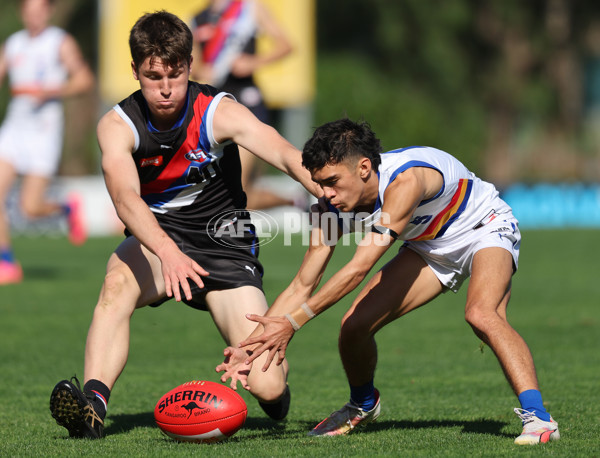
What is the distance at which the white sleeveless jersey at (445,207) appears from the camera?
5.43 metres

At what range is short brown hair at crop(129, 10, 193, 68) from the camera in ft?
17.4

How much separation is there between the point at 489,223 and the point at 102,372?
2275 mm

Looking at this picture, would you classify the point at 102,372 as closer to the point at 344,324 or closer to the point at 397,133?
A: the point at 344,324

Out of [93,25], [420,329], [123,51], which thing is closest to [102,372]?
[420,329]

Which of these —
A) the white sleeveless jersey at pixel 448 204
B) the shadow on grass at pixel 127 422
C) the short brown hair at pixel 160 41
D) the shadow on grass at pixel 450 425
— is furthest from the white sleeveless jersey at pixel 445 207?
the shadow on grass at pixel 127 422

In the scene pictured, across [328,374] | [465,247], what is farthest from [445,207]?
[328,374]

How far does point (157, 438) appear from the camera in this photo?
5430 millimetres

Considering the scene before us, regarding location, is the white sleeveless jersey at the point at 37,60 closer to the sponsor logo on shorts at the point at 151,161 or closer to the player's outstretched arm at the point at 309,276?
the sponsor logo on shorts at the point at 151,161

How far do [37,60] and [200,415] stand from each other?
745 cm

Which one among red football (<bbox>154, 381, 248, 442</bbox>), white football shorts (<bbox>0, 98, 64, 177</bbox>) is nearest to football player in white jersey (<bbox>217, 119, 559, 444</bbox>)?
red football (<bbox>154, 381, 248, 442</bbox>)

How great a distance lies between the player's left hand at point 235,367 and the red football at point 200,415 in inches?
11.1

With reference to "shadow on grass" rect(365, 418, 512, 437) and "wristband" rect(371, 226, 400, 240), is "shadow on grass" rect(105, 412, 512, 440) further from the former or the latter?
"wristband" rect(371, 226, 400, 240)

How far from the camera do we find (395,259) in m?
5.90

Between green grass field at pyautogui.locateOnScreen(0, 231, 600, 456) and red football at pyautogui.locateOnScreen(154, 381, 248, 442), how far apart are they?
0.07 m
